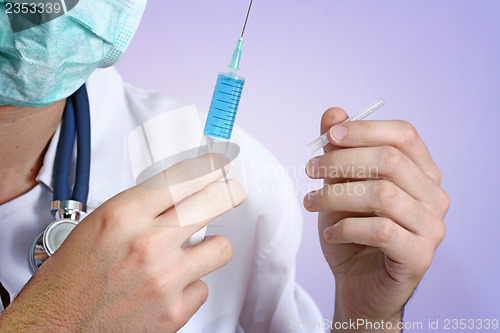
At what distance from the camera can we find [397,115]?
6.25 ft

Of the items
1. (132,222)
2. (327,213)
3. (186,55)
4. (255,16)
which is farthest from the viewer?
(186,55)

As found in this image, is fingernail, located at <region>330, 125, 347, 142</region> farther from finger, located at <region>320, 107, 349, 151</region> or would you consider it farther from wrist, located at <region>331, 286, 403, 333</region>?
wrist, located at <region>331, 286, 403, 333</region>

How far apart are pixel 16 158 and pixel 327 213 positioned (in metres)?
0.73

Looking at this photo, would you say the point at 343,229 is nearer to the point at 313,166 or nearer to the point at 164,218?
the point at 313,166

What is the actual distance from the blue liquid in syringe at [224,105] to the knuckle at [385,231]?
34 cm

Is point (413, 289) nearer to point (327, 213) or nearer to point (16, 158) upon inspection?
point (327, 213)

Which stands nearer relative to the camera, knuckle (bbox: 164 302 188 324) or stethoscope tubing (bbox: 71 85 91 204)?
knuckle (bbox: 164 302 188 324)

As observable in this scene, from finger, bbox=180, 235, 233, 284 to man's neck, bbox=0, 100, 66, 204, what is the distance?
525 mm

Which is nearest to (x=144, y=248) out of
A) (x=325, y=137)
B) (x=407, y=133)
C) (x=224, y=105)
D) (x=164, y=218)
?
(x=164, y=218)

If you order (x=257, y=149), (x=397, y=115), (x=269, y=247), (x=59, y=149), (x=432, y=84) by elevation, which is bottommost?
(x=269, y=247)

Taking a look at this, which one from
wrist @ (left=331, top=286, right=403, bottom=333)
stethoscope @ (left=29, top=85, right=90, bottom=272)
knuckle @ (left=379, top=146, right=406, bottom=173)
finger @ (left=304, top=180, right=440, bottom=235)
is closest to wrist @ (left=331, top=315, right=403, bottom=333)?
wrist @ (left=331, top=286, right=403, bottom=333)

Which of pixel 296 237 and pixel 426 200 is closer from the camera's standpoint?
pixel 426 200

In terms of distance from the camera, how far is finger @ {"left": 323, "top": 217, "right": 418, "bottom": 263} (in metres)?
0.98

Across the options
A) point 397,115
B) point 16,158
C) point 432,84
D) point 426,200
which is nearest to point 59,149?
point 16,158
